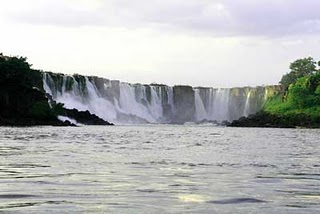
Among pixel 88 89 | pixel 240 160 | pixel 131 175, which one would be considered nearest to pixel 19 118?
pixel 88 89

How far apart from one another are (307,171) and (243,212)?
8672mm

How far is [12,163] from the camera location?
58.8 feet

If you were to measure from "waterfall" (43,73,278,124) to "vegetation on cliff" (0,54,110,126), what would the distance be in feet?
59.1

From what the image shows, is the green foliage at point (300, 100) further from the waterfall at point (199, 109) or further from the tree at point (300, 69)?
the tree at point (300, 69)

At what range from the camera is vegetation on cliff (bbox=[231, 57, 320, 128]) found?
374ft

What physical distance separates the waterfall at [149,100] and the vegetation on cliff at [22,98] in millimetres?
17999

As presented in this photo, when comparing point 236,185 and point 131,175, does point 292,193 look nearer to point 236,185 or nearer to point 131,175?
point 236,185

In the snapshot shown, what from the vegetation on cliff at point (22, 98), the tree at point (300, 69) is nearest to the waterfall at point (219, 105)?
the tree at point (300, 69)

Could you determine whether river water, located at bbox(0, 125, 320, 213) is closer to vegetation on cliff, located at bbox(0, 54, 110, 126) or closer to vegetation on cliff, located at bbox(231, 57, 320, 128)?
vegetation on cliff, located at bbox(0, 54, 110, 126)

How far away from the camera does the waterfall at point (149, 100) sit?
4580 inches

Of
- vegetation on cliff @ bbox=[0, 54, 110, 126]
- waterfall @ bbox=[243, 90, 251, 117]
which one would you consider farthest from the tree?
vegetation on cliff @ bbox=[0, 54, 110, 126]

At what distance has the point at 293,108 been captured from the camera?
129500mm

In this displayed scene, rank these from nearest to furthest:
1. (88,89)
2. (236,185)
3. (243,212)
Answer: (243,212) < (236,185) < (88,89)

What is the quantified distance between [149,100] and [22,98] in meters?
49.9
